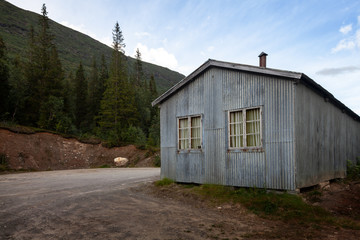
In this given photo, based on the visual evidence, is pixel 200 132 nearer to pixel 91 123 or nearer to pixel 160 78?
pixel 91 123

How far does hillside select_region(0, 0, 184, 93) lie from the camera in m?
130

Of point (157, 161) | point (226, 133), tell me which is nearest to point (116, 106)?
point (157, 161)

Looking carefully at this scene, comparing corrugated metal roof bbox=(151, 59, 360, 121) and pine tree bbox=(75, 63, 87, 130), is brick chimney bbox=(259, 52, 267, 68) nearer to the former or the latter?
corrugated metal roof bbox=(151, 59, 360, 121)

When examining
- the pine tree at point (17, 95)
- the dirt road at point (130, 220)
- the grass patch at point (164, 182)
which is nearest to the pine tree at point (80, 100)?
the pine tree at point (17, 95)

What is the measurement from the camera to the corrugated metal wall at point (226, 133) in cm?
880

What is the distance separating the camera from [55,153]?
28891mm

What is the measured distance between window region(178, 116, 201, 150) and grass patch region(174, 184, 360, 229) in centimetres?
210

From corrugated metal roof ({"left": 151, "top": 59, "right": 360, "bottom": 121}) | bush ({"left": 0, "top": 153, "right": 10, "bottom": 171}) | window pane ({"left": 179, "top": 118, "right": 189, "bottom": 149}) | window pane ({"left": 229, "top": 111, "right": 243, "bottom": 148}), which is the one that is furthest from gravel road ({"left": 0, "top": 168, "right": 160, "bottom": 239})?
bush ({"left": 0, "top": 153, "right": 10, "bottom": 171})

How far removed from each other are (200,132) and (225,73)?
8.19ft

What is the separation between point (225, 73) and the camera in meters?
10.6

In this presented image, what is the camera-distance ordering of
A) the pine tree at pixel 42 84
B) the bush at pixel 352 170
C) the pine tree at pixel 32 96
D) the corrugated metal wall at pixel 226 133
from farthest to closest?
the pine tree at pixel 32 96, the pine tree at pixel 42 84, the bush at pixel 352 170, the corrugated metal wall at pixel 226 133

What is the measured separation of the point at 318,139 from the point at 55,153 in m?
25.9

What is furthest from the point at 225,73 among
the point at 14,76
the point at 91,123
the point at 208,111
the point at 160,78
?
the point at 160,78

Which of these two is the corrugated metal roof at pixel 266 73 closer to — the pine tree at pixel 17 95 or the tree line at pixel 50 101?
the tree line at pixel 50 101
